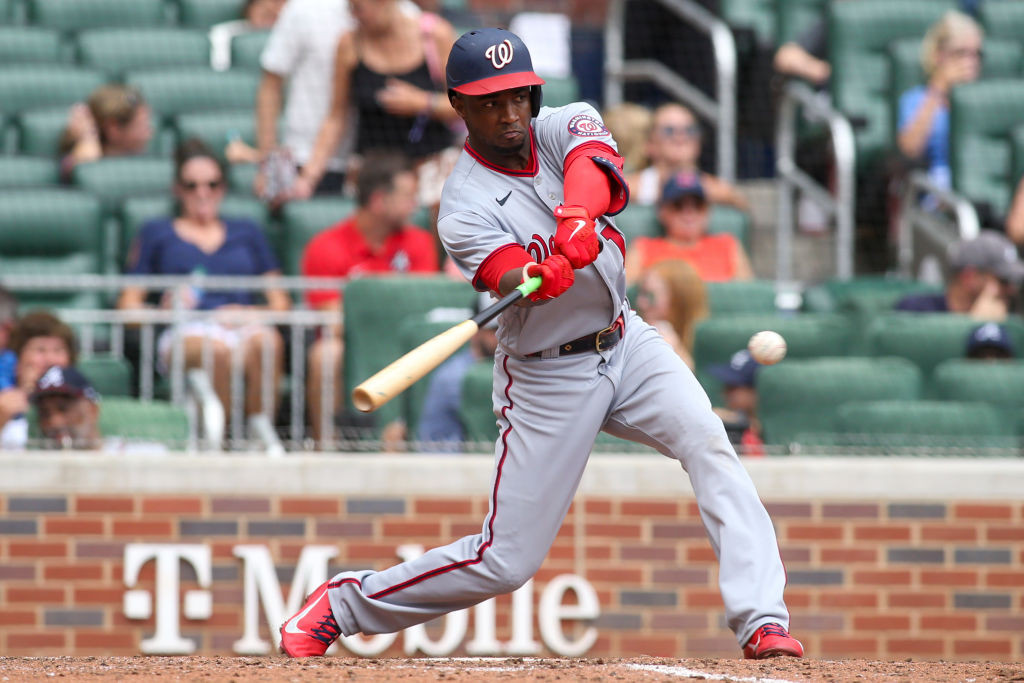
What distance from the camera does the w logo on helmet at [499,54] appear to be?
3486 millimetres

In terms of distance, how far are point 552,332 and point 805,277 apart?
4.30 meters

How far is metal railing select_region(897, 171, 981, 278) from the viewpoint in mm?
6965

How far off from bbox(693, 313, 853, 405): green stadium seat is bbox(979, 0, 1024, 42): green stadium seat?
10.4ft

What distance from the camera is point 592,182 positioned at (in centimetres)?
348

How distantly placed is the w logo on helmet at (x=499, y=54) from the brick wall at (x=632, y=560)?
2.13m

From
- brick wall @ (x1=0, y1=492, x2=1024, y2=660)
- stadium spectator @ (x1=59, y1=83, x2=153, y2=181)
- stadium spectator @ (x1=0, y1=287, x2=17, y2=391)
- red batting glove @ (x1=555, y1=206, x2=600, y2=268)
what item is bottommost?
brick wall @ (x1=0, y1=492, x2=1024, y2=660)

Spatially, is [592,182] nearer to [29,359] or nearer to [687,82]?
[29,359]

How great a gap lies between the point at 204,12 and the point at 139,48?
735 millimetres

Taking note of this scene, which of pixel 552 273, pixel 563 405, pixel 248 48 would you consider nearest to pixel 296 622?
pixel 563 405

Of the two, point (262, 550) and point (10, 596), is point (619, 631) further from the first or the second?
point (10, 596)

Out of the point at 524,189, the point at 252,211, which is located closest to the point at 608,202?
the point at 524,189

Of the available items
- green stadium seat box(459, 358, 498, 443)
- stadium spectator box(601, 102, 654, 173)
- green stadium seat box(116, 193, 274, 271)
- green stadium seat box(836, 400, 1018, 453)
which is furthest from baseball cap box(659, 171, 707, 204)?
A: green stadium seat box(116, 193, 274, 271)

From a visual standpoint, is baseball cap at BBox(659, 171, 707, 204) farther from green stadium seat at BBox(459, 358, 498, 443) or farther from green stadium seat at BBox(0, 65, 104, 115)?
green stadium seat at BBox(0, 65, 104, 115)

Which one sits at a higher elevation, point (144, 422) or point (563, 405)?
point (563, 405)
